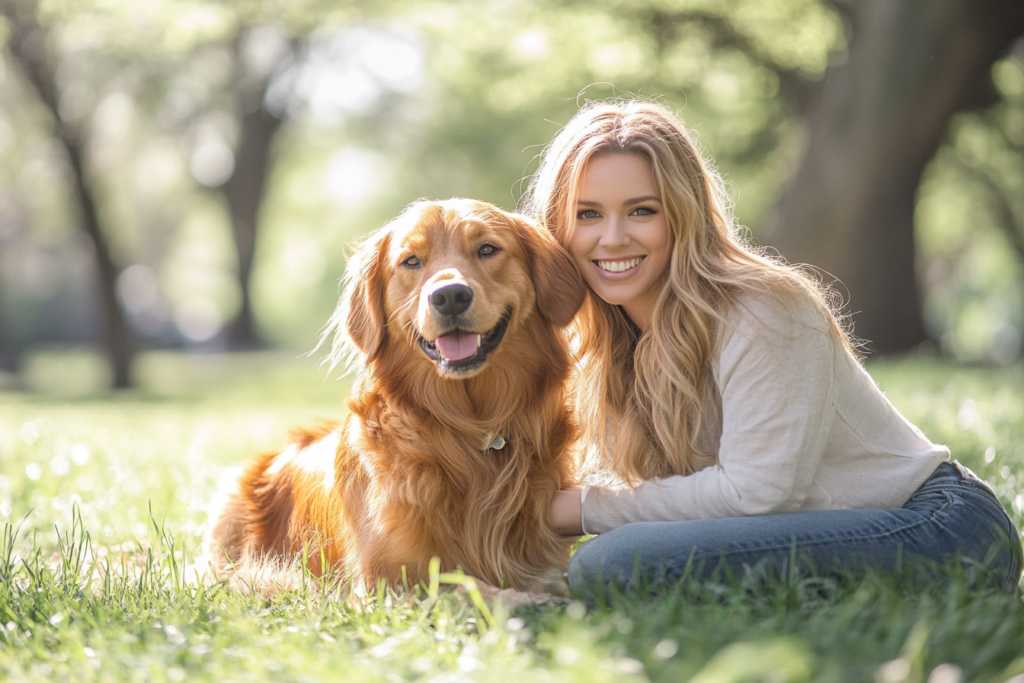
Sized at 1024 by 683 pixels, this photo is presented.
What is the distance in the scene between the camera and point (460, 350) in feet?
9.70

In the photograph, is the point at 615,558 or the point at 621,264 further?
the point at 621,264

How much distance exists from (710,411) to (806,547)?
610 mm

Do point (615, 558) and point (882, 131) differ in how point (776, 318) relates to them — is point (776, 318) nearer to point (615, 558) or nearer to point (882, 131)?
point (615, 558)

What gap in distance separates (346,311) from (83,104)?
13039mm

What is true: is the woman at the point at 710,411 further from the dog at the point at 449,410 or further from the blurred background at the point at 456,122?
the blurred background at the point at 456,122

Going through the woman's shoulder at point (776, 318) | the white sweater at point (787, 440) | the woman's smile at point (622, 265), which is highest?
the woman's smile at point (622, 265)

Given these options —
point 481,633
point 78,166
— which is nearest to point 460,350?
point 481,633

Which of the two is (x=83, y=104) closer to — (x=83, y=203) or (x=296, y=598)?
(x=83, y=203)

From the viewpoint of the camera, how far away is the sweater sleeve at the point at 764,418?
263 cm

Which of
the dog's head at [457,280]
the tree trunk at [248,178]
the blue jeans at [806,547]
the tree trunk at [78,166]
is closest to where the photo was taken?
the blue jeans at [806,547]

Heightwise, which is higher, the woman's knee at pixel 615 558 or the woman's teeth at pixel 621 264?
the woman's teeth at pixel 621 264

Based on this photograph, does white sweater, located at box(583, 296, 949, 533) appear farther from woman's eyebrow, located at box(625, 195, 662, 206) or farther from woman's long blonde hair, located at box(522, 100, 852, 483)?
woman's eyebrow, located at box(625, 195, 662, 206)

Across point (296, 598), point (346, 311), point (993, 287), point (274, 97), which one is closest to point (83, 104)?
point (274, 97)

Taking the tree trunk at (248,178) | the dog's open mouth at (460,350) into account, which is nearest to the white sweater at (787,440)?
the dog's open mouth at (460,350)
